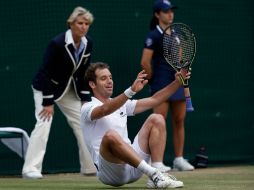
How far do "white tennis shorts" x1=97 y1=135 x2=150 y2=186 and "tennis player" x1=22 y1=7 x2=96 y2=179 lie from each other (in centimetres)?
246

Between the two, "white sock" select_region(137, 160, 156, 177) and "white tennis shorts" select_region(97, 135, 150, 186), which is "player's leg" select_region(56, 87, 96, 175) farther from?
"white sock" select_region(137, 160, 156, 177)

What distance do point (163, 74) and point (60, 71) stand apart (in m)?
1.34

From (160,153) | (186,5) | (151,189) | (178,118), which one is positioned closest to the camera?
(151,189)

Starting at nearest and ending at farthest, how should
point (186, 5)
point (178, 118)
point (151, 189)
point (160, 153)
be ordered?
1. point (151, 189)
2. point (160, 153)
3. point (178, 118)
4. point (186, 5)

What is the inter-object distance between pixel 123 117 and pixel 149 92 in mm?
3509

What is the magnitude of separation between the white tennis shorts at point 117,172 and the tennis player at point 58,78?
2.46 m

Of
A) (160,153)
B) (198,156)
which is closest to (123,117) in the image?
(160,153)

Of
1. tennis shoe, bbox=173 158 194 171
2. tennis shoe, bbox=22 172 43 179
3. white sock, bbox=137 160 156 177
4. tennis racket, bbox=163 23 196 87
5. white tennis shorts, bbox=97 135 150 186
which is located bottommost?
tennis shoe, bbox=173 158 194 171

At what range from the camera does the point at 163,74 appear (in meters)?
9.88

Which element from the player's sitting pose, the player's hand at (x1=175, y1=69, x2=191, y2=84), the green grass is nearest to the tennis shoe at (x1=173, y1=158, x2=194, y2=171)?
the green grass

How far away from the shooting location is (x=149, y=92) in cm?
1048

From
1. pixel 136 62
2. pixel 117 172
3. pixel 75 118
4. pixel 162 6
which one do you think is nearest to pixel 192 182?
pixel 117 172

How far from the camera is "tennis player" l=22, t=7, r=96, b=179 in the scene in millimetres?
9086

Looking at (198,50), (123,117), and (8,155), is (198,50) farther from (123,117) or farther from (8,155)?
(123,117)
